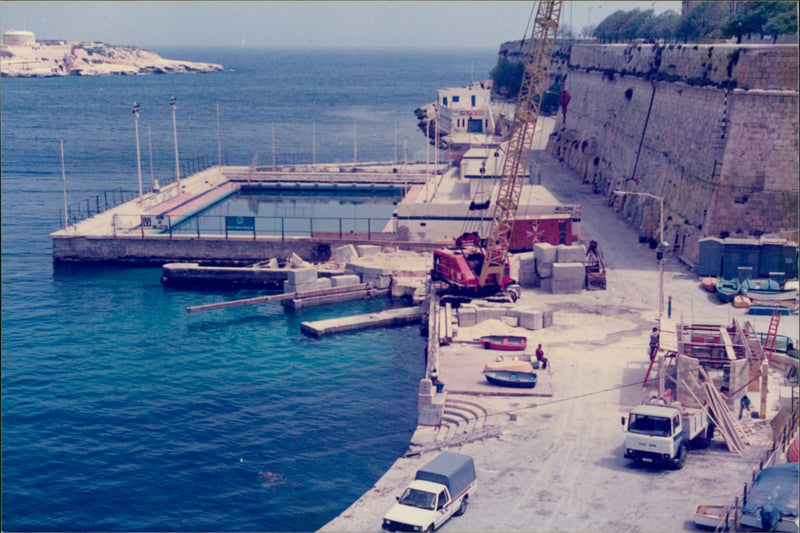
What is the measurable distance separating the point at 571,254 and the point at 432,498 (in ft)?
86.1

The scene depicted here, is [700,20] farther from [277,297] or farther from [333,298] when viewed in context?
[277,297]

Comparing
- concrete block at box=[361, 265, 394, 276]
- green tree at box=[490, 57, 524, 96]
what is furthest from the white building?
concrete block at box=[361, 265, 394, 276]

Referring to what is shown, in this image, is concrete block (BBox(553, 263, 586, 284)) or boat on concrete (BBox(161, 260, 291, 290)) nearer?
concrete block (BBox(553, 263, 586, 284))

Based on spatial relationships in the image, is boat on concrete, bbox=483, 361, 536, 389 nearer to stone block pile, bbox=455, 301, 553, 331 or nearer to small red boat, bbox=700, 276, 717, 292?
stone block pile, bbox=455, 301, 553, 331

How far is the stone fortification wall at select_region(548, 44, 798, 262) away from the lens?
48469 millimetres

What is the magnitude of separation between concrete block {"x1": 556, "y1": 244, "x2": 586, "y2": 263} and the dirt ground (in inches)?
122

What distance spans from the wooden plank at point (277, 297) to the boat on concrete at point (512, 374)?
19.6 m

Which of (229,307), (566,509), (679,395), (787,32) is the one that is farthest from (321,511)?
(787,32)

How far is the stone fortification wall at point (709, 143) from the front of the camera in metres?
48.5

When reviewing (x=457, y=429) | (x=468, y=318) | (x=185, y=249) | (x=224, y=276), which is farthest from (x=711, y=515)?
(x=185, y=249)

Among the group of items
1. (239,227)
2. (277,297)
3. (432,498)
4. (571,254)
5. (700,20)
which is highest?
(700,20)

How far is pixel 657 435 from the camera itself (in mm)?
26797

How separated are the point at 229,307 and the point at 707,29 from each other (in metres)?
48.7

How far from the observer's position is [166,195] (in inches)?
3007
